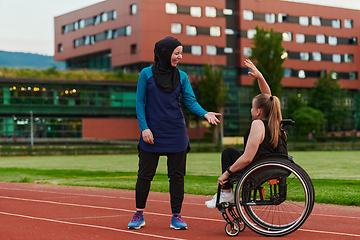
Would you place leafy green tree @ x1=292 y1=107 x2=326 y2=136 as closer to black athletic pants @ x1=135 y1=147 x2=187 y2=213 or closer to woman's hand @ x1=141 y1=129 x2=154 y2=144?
black athletic pants @ x1=135 y1=147 x2=187 y2=213

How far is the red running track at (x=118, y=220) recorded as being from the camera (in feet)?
18.0

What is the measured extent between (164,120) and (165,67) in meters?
0.59

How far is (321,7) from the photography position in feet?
245

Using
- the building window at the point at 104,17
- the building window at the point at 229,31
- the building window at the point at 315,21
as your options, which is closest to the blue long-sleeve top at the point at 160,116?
the building window at the point at 229,31

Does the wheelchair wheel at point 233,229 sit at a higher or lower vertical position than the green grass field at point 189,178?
higher

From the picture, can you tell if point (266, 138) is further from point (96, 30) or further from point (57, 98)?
point (96, 30)

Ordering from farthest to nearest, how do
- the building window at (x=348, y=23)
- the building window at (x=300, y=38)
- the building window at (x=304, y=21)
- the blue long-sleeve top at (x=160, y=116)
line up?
the building window at (x=348, y=23)
the building window at (x=304, y=21)
the building window at (x=300, y=38)
the blue long-sleeve top at (x=160, y=116)

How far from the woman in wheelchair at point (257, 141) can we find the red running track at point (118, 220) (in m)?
0.62

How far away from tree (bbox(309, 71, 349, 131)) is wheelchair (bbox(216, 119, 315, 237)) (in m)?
62.4

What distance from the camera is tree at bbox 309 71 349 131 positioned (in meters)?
65.8

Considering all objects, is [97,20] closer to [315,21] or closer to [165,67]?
[315,21]

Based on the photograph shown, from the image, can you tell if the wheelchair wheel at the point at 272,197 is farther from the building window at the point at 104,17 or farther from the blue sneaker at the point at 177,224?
the building window at the point at 104,17

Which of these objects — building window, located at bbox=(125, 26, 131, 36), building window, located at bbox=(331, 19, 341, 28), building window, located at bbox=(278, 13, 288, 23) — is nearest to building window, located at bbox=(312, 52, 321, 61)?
building window, located at bbox=(331, 19, 341, 28)

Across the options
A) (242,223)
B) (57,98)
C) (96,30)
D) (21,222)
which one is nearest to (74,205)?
(21,222)
